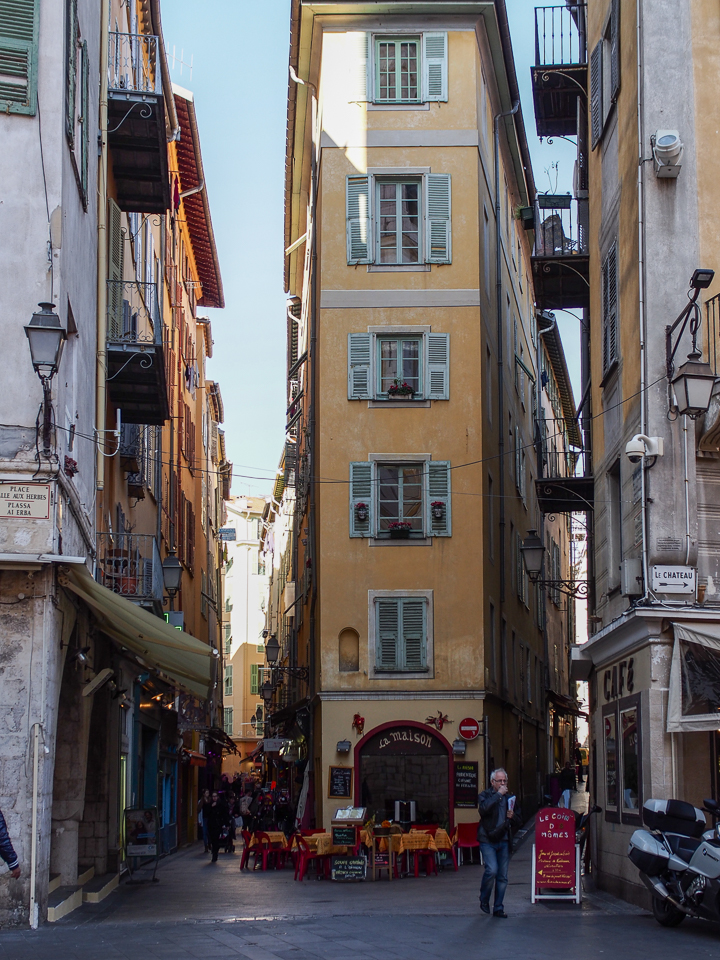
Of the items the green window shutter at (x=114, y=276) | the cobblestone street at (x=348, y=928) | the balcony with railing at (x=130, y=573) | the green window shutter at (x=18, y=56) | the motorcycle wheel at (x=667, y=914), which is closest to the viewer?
the cobblestone street at (x=348, y=928)

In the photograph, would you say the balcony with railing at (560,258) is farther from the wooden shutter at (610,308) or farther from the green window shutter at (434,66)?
the green window shutter at (434,66)

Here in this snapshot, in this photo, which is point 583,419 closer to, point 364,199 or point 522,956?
point 364,199

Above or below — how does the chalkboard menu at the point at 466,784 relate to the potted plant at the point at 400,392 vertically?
below

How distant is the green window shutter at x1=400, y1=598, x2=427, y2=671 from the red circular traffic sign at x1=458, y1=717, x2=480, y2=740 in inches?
56.6

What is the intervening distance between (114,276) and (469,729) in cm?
1153

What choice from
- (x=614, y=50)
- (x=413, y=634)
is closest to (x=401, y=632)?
(x=413, y=634)

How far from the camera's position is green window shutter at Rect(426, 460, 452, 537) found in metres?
27.7

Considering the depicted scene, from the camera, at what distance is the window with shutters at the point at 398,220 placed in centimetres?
2864

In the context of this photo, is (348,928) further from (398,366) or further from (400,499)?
(398,366)

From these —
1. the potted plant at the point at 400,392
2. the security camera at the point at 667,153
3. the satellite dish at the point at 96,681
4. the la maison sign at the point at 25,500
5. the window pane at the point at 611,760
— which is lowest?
the window pane at the point at 611,760

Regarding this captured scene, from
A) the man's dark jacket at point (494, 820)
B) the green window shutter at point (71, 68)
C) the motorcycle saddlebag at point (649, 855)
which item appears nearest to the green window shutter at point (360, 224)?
the green window shutter at point (71, 68)

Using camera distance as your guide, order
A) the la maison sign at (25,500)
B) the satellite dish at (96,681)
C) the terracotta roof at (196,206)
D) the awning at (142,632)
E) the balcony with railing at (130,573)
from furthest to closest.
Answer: the terracotta roof at (196,206), the balcony with railing at (130,573), the satellite dish at (96,681), the awning at (142,632), the la maison sign at (25,500)

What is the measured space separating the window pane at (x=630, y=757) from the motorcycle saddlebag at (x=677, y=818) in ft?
6.93

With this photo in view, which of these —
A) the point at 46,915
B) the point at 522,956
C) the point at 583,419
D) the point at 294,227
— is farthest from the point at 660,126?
the point at 294,227
